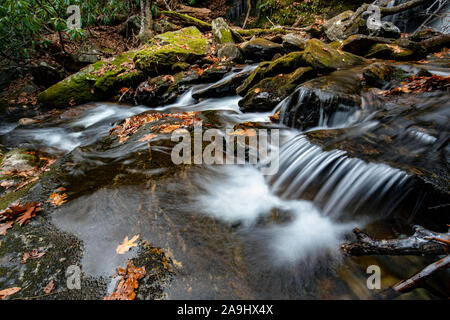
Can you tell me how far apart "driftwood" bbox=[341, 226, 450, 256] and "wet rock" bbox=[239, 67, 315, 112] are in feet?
14.6

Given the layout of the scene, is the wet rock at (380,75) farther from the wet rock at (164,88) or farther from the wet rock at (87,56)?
the wet rock at (87,56)

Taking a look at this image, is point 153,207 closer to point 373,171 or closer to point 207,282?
point 207,282

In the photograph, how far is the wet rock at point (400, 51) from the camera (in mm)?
6344

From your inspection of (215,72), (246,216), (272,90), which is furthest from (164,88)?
(246,216)

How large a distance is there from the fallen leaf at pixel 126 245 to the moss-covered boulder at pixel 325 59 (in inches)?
228

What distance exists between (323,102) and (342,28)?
7.43 m

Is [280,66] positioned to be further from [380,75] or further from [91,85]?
[91,85]

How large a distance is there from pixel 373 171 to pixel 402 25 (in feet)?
39.0

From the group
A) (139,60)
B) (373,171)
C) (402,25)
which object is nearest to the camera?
(373,171)

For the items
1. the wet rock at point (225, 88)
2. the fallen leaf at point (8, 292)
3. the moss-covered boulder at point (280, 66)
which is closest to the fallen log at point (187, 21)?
the wet rock at point (225, 88)

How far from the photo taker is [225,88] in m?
7.83

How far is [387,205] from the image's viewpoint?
2662 mm

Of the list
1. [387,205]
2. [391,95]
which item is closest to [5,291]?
[387,205]
